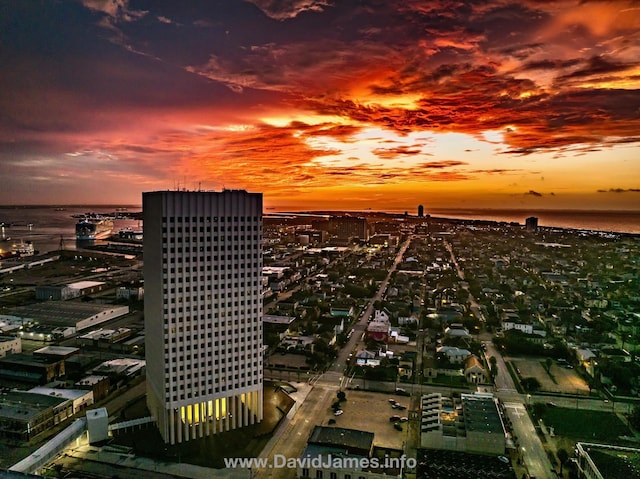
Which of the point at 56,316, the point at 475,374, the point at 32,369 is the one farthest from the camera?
the point at 56,316

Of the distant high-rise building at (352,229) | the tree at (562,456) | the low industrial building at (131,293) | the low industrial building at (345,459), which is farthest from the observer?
the distant high-rise building at (352,229)

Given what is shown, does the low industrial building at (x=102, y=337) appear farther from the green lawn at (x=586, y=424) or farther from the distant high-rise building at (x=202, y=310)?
the green lawn at (x=586, y=424)

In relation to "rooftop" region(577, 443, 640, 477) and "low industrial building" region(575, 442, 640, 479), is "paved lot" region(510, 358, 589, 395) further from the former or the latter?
"low industrial building" region(575, 442, 640, 479)

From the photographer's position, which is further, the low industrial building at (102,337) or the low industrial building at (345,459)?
the low industrial building at (102,337)

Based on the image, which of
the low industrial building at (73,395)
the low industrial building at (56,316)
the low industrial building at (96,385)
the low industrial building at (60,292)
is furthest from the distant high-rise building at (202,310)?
the low industrial building at (60,292)

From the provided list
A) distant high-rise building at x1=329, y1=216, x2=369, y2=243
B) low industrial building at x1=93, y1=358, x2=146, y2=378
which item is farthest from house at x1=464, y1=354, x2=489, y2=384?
distant high-rise building at x1=329, y1=216, x2=369, y2=243

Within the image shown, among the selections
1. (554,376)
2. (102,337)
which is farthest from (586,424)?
(102,337)

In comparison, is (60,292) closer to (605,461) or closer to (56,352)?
(56,352)
